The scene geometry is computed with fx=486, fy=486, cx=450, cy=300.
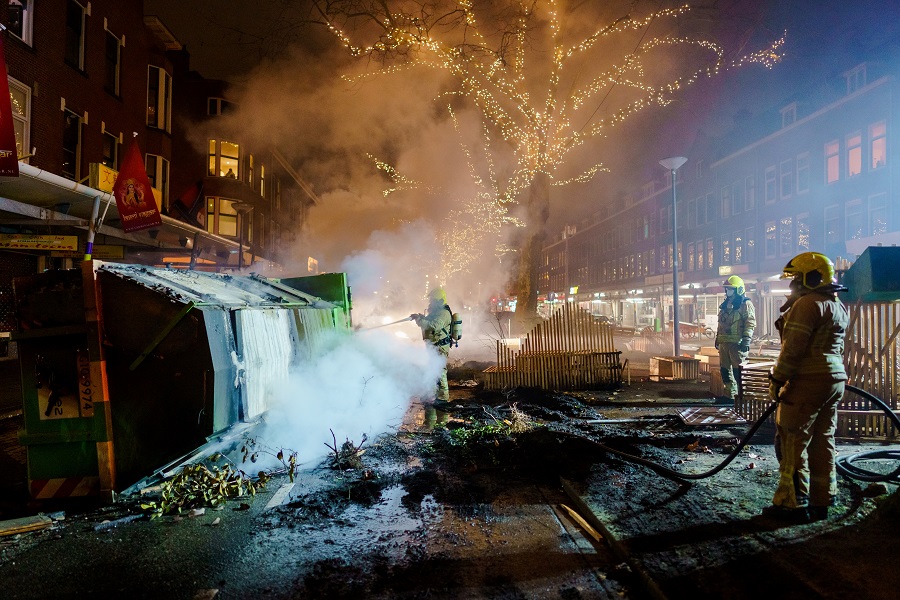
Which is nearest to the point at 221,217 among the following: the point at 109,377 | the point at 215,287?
the point at 215,287

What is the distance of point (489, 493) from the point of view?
4.28m

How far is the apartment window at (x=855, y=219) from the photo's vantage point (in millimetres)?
20906

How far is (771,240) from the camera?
26.8 metres

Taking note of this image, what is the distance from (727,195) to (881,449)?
3012cm

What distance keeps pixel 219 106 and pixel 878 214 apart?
3071 centimetres

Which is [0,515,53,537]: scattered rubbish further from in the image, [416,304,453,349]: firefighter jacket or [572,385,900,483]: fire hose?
[416,304,453,349]: firefighter jacket

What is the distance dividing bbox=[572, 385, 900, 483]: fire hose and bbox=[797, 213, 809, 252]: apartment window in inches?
939

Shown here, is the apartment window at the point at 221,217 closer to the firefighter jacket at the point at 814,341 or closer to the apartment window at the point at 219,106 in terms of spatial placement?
the apartment window at the point at 219,106

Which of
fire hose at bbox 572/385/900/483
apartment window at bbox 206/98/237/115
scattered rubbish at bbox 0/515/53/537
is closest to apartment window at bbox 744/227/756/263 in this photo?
fire hose at bbox 572/385/900/483

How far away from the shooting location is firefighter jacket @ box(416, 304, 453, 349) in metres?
8.41

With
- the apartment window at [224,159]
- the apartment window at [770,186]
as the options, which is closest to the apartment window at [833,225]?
the apartment window at [770,186]

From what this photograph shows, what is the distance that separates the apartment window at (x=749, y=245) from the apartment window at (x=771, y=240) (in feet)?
3.13

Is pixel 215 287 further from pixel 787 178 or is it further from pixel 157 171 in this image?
pixel 787 178

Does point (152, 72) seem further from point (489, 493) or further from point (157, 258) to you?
point (489, 493)
